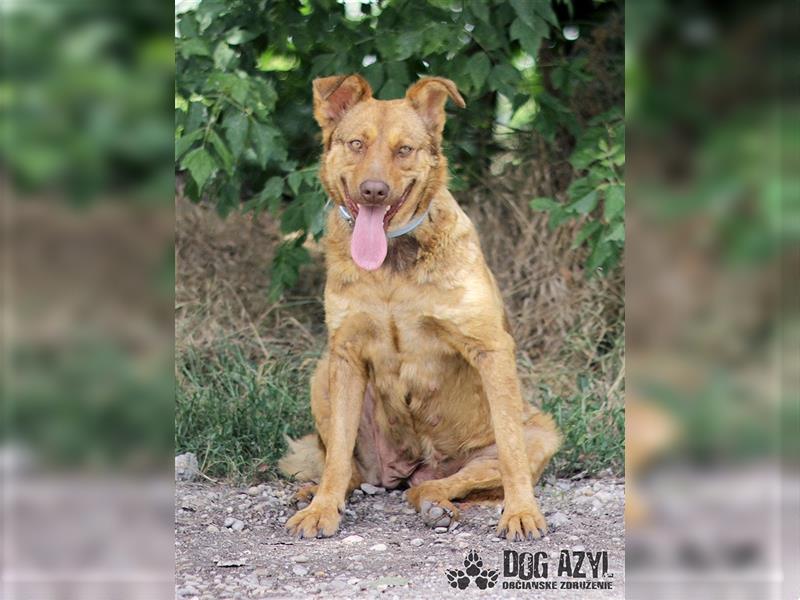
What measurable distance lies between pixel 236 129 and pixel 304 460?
1663mm

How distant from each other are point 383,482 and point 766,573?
7.84ft

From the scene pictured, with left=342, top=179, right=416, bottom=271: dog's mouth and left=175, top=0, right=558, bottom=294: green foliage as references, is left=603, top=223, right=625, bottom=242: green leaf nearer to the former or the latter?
left=175, top=0, right=558, bottom=294: green foliage

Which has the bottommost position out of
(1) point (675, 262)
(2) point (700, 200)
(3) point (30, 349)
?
(3) point (30, 349)

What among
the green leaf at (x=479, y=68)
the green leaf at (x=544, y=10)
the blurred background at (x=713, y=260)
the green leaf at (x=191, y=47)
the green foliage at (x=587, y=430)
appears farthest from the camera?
the green foliage at (x=587, y=430)

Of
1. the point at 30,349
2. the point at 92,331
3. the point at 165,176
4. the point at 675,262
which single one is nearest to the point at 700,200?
the point at 675,262

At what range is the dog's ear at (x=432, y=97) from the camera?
377 cm

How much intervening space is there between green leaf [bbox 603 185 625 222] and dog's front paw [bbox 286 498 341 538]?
1.86m

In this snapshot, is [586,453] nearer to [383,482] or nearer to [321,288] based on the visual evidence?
[383,482]

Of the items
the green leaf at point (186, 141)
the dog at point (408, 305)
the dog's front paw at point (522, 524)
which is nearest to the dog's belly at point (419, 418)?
the dog at point (408, 305)

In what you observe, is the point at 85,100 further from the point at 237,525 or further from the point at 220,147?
the point at 237,525

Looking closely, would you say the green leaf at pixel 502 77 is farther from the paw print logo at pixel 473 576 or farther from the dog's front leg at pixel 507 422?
the paw print logo at pixel 473 576

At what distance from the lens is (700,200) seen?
1.87 metres

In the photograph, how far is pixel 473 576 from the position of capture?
10.7 ft

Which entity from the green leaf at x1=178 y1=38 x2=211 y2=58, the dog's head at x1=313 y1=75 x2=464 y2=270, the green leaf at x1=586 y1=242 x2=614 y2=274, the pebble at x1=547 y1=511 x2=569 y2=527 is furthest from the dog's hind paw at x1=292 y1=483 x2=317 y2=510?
the green leaf at x1=178 y1=38 x2=211 y2=58
